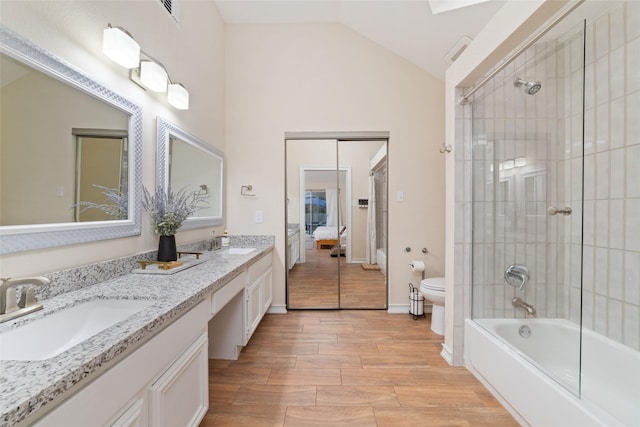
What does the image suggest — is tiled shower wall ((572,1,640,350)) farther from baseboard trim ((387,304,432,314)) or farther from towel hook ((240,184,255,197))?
towel hook ((240,184,255,197))

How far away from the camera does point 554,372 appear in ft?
4.84

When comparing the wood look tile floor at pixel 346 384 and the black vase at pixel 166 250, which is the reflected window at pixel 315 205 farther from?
the black vase at pixel 166 250

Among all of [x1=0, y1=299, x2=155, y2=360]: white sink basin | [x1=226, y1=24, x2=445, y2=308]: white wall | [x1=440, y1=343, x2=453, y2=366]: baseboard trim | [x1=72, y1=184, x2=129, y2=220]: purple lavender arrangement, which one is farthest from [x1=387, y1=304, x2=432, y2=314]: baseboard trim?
[x1=72, y1=184, x2=129, y2=220]: purple lavender arrangement

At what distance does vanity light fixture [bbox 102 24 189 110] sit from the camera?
131 centimetres

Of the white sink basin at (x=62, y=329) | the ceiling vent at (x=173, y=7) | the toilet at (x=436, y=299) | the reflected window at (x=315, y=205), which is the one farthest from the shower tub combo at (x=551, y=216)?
the ceiling vent at (x=173, y=7)

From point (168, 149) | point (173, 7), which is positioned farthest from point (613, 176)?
point (173, 7)

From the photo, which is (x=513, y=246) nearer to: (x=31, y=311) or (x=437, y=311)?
(x=437, y=311)

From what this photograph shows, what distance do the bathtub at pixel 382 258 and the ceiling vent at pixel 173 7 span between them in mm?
2888

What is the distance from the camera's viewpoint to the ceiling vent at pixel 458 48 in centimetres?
216

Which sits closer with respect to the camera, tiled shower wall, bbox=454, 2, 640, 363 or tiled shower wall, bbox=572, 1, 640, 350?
tiled shower wall, bbox=572, 1, 640, 350

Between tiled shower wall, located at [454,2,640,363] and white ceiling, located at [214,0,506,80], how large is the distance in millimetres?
726

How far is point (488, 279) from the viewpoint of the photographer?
1998 millimetres

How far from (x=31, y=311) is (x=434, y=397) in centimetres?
204

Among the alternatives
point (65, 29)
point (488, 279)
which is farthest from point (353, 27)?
point (488, 279)
